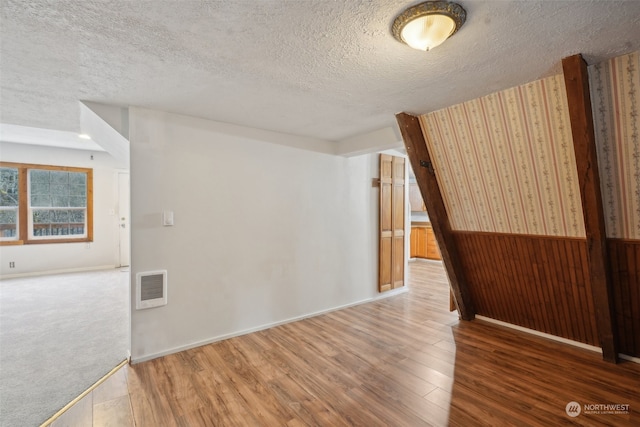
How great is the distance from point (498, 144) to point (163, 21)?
2.59 m

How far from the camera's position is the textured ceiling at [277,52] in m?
1.39

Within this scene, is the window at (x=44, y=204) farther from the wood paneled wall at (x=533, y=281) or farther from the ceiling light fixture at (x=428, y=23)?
the wood paneled wall at (x=533, y=281)

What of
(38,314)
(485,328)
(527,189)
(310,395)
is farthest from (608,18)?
(38,314)

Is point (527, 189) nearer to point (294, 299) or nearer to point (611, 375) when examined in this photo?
point (611, 375)

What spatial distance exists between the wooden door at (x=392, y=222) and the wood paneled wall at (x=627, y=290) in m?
2.62

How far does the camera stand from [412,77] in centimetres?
209

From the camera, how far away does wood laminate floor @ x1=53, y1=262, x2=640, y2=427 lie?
75.3 inches

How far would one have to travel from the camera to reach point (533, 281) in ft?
9.66

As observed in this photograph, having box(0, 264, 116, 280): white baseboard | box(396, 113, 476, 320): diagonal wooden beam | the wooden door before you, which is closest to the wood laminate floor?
box(396, 113, 476, 320): diagonal wooden beam

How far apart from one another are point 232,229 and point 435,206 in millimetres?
2248

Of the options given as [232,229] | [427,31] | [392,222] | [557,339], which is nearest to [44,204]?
[232,229]

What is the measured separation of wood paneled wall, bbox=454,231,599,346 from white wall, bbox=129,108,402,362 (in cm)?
165

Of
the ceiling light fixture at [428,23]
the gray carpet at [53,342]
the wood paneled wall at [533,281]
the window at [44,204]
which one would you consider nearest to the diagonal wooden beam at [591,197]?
the wood paneled wall at [533,281]

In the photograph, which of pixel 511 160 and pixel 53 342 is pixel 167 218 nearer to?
pixel 53 342
